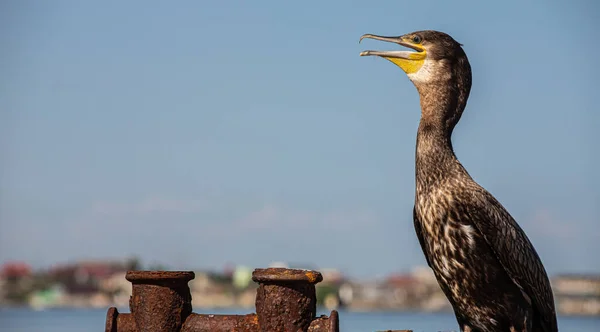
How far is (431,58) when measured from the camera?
8.41 meters

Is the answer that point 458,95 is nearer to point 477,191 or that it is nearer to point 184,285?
point 477,191

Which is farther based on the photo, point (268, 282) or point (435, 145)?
point (435, 145)

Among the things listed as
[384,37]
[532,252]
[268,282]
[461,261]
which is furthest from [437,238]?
[268,282]

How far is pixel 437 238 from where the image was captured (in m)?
8.21

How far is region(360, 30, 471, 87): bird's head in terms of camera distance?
8.39 m

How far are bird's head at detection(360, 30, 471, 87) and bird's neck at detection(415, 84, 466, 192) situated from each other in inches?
3.8

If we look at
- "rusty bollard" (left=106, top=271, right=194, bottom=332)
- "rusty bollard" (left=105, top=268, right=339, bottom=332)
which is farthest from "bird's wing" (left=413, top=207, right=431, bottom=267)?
"rusty bollard" (left=106, top=271, right=194, bottom=332)

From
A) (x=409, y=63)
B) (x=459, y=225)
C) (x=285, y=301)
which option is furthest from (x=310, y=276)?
(x=409, y=63)

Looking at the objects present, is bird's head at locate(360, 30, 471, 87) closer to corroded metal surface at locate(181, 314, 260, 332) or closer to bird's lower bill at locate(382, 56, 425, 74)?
bird's lower bill at locate(382, 56, 425, 74)

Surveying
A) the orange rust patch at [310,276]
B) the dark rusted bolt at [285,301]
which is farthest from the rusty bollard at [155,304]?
the orange rust patch at [310,276]

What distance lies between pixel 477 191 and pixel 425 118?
29.3 inches

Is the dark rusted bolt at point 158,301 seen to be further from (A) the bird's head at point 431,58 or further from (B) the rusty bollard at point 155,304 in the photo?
(A) the bird's head at point 431,58

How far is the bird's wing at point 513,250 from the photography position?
26.7 ft

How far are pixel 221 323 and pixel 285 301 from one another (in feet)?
1.66
